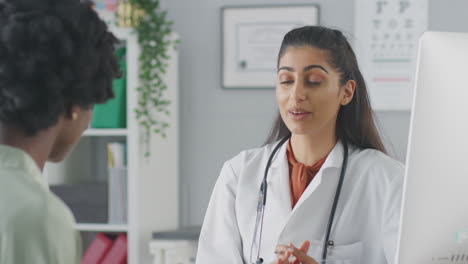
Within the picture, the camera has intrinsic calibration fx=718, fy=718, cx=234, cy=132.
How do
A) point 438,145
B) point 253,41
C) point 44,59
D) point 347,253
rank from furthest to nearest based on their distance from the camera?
point 253,41 < point 347,253 < point 438,145 < point 44,59

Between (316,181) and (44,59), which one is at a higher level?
(44,59)

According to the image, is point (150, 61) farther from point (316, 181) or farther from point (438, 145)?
point (438, 145)

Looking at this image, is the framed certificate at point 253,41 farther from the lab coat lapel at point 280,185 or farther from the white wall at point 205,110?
the lab coat lapel at point 280,185

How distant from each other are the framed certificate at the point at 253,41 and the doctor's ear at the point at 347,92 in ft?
5.15

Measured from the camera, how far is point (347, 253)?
5.73 ft

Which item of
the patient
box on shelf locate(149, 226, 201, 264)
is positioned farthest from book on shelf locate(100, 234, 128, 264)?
the patient

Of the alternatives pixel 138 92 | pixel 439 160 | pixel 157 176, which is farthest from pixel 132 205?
pixel 439 160

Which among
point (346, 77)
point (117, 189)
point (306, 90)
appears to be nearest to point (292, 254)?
point (306, 90)

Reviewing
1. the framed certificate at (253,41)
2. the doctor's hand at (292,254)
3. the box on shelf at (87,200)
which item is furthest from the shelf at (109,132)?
the doctor's hand at (292,254)

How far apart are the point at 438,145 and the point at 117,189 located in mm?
2206

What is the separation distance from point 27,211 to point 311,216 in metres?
1.06

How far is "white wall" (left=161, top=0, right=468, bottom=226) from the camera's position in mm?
3531

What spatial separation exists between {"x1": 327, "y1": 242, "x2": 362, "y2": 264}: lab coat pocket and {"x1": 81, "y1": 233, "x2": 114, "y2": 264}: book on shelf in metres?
1.73

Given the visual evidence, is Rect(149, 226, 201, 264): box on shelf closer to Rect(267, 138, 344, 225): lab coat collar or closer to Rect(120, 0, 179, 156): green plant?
Rect(120, 0, 179, 156): green plant
